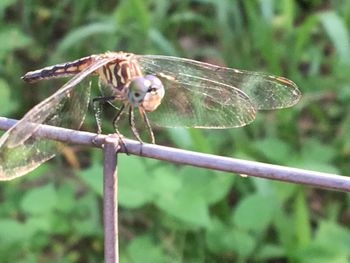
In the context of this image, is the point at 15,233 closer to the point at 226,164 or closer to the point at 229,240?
the point at 229,240

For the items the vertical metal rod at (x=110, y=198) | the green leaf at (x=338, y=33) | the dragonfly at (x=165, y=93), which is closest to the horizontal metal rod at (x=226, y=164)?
the vertical metal rod at (x=110, y=198)

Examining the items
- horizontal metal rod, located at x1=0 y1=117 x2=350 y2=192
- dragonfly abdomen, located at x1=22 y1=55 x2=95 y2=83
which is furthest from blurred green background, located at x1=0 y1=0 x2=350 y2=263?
horizontal metal rod, located at x1=0 y1=117 x2=350 y2=192

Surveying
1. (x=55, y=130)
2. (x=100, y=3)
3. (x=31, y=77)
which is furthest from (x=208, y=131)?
(x=55, y=130)

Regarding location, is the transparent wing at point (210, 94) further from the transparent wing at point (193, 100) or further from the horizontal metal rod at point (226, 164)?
the horizontal metal rod at point (226, 164)

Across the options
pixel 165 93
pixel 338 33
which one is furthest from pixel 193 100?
pixel 338 33

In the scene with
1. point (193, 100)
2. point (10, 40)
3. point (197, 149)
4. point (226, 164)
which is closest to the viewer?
point (226, 164)
